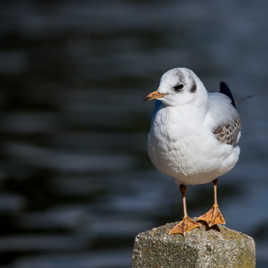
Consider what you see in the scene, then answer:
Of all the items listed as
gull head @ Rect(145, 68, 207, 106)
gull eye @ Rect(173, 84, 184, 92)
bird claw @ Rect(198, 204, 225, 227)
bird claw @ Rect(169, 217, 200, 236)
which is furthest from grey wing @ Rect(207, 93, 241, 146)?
bird claw @ Rect(169, 217, 200, 236)

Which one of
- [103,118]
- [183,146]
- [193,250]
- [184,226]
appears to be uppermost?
[103,118]

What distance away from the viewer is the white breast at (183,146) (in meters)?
4.96

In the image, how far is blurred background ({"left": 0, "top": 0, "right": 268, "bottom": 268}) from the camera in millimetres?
11789

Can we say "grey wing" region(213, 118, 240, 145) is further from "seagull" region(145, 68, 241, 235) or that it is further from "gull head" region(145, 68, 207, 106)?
"gull head" region(145, 68, 207, 106)

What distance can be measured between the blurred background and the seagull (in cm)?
218

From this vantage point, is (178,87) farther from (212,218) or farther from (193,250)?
(193,250)

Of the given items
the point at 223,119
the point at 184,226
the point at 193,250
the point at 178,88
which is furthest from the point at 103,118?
the point at 193,250

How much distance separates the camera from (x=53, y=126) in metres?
16.5

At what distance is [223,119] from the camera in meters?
5.39

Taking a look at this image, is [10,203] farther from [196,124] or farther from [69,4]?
[69,4]

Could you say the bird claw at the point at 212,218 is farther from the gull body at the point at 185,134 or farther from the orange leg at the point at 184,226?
the gull body at the point at 185,134

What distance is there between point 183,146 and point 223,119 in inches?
21.9

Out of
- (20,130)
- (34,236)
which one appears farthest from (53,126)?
(34,236)

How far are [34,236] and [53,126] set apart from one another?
16.6 ft
